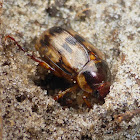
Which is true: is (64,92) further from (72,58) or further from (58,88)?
(72,58)

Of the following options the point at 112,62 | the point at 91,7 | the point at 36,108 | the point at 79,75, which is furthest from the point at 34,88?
the point at 91,7

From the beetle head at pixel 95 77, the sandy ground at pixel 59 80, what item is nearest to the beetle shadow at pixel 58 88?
the sandy ground at pixel 59 80

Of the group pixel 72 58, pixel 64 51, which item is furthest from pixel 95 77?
pixel 64 51

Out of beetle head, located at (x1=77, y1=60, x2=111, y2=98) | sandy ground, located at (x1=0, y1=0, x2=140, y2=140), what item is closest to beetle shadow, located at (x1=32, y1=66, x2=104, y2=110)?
sandy ground, located at (x1=0, y1=0, x2=140, y2=140)

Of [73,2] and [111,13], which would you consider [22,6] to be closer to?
[73,2]

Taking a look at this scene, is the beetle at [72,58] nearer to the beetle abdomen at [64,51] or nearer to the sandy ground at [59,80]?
the beetle abdomen at [64,51]
